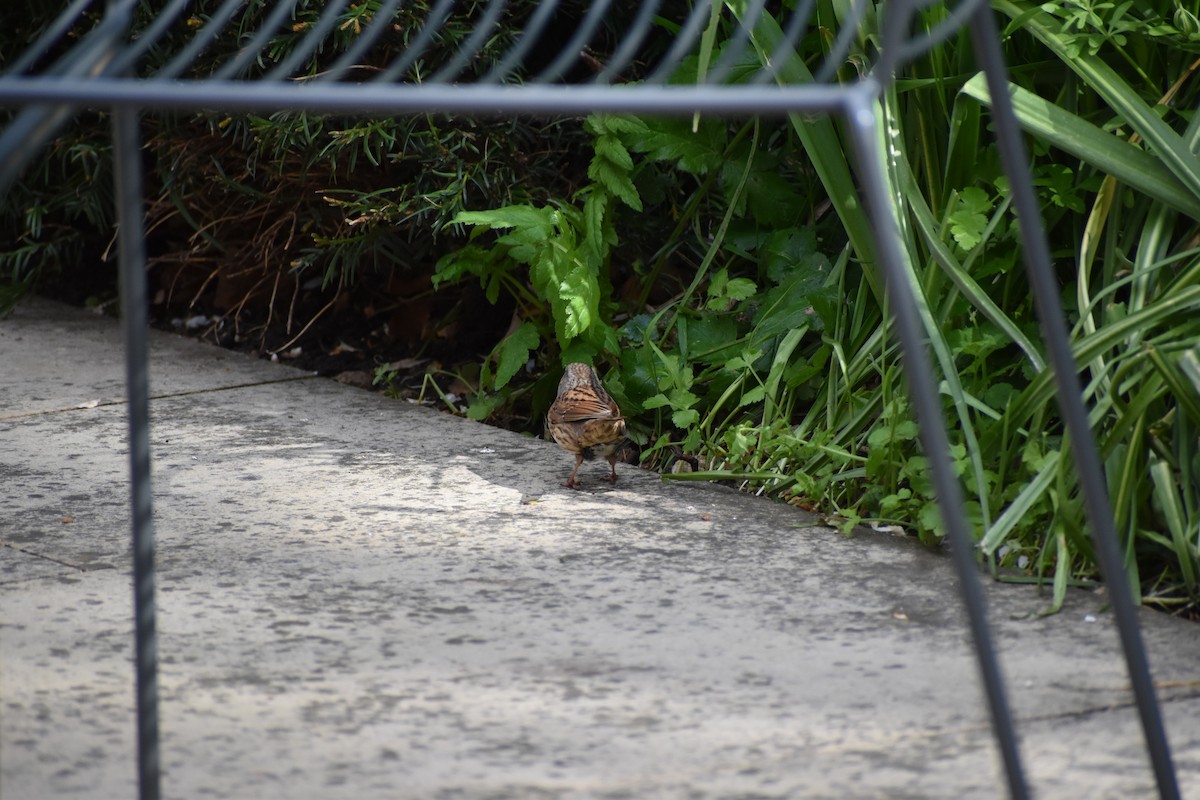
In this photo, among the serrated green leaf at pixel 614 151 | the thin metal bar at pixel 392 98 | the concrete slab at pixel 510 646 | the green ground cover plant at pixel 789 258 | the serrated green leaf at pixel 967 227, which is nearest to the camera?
the thin metal bar at pixel 392 98

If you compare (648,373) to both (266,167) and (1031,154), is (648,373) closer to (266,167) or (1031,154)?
(1031,154)

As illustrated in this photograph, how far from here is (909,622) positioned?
113 inches

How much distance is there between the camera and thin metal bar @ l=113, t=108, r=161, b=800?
180 centimetres

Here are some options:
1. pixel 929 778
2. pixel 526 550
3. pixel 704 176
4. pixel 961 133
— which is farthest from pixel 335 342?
pixel 929 778

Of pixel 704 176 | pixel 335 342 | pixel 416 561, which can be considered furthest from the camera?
pixel 335 342

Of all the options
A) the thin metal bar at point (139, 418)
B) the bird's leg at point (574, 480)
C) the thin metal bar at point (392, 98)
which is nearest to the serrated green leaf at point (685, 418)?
the bird's leg at point (574, 480)

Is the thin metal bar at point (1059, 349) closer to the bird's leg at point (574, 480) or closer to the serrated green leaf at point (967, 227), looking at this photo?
the serrated green leaf at point (967, 227)

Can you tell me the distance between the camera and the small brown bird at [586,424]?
12.2 feet

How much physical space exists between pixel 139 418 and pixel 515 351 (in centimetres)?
250

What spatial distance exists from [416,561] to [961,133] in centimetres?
167

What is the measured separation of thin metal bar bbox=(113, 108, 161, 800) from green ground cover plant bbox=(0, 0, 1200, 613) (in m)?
0.92

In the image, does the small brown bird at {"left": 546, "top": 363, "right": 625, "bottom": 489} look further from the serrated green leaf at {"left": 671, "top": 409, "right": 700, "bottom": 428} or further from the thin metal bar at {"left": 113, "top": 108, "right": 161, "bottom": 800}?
the thin metal bar at {"left": 113, "top": 108, "right": 161, "bottom": 800}

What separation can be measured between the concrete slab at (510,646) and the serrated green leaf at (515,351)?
32cm

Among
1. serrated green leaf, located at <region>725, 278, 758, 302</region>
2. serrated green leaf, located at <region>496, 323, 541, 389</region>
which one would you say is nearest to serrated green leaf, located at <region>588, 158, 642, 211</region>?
serrated green leaf, located at <region>725, 278, 758, 302</region>
